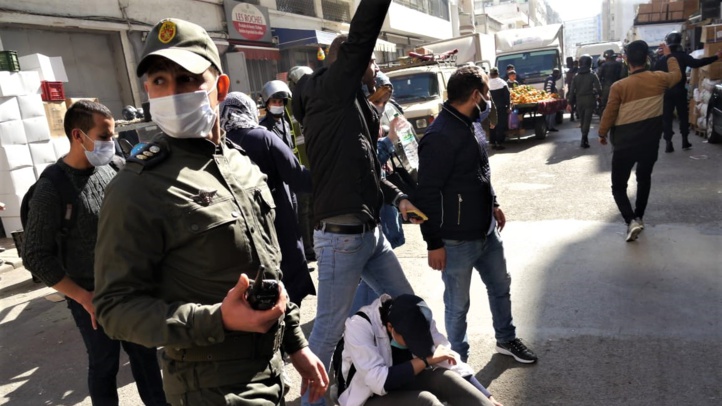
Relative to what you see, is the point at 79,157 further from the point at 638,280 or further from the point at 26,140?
the point at 26,140

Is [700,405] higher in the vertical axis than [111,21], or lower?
lower

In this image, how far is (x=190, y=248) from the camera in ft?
4.93

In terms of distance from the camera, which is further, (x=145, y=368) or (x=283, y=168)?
(x=283, y=168)

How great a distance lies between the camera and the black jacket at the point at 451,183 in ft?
10.1

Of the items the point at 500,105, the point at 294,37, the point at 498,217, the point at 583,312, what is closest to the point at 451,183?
the point at 498,217

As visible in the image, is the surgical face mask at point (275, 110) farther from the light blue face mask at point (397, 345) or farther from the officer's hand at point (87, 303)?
the light blue face mask at point (397, 345)

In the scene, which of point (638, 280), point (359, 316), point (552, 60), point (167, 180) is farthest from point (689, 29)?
point (167, 180)

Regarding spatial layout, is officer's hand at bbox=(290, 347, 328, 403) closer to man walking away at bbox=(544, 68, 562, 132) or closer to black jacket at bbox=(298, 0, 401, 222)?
black jacket at bbox=(298, 0, 401, 222)

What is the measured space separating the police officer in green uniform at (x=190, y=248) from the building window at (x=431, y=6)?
30069mm

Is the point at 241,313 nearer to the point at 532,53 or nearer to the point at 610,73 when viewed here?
the point at 610,73

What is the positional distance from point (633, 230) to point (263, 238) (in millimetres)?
4750

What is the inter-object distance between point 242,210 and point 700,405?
2.76 m

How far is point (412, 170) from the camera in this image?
11.7 feet

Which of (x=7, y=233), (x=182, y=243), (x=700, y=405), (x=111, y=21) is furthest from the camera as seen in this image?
(x=111, y=21)
